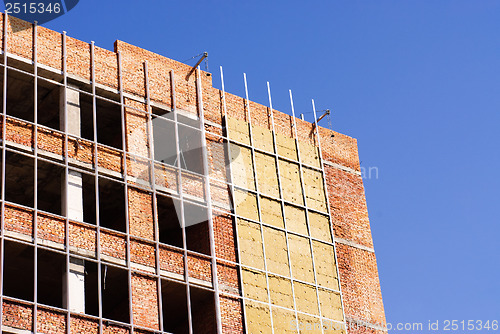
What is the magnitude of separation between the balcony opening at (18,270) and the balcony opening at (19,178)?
2252 millimetres

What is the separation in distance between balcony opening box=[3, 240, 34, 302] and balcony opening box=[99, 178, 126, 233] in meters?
3.11

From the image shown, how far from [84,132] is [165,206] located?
4141 mm

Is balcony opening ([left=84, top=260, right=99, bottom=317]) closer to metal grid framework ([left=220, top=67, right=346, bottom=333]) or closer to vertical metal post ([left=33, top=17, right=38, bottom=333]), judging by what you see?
vertical metal post ([left=33, top=17, right=38, bottom=333])

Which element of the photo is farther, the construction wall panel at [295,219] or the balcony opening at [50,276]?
the construction wall panel at [295,219]

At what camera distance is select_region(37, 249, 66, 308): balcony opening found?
29.1 metres

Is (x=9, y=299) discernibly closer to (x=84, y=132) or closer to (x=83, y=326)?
(x=83, y=326)

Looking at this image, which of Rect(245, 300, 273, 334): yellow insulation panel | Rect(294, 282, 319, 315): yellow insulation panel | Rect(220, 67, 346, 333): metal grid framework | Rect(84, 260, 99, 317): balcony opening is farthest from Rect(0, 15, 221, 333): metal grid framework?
Rect(294, 282, 319, 315): yellow insulation panel

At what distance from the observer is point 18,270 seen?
3216 cm

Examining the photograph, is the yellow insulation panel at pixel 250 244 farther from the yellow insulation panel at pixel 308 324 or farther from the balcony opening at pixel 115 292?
the balcony opening at pixel 115 292

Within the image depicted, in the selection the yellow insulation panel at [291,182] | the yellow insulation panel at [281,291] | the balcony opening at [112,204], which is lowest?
the yellow insulation panel at [281,291]

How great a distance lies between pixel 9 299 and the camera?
2712 cm

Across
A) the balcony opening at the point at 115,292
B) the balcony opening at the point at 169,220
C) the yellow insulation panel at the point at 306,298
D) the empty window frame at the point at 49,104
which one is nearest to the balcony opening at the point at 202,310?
the balcony opening at the point at 115,292

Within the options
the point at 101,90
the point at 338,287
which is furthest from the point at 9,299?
the point at 338,287

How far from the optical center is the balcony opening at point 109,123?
110 feet
